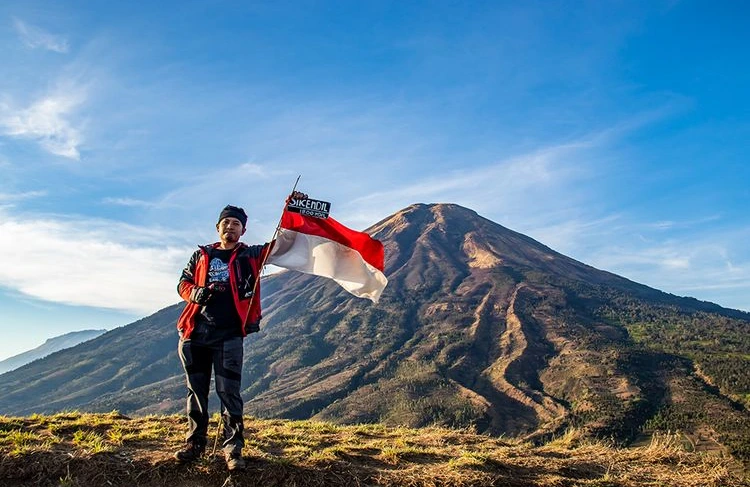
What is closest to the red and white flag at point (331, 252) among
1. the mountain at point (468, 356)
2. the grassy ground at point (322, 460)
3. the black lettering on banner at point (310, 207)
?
the black lettering on banner at point (310, 207)

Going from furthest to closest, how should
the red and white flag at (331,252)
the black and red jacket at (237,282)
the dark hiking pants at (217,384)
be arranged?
the red and white flag at (331,252)
the black and red jacket at (237,282)
the dark hiking pants at (217,384)

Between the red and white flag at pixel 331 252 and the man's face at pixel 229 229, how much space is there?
85cm

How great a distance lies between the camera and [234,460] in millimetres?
4699

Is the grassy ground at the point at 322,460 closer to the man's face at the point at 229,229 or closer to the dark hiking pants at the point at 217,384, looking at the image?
the dark hiking pants at the point at 217,384

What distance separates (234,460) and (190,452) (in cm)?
52

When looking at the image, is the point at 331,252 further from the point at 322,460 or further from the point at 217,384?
the point at 322,460

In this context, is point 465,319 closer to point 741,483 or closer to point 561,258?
point 561,258

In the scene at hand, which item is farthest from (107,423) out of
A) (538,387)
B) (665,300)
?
(665,300)

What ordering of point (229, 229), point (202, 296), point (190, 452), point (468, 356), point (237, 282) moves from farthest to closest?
point (468, 356) → point (229, 229) → point (237, 282) → point (202, 296) → point (190, 452)

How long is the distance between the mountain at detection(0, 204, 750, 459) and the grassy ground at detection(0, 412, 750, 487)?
3513 centimetres

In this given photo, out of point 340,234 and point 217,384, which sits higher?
point 340,234

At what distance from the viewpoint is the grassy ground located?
4719mm

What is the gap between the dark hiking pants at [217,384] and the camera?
196 inches

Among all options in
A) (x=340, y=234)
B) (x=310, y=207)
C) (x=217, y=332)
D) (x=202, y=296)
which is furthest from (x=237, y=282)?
(x=340, y=234)
